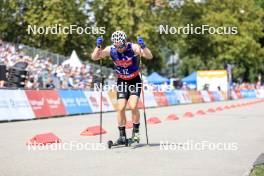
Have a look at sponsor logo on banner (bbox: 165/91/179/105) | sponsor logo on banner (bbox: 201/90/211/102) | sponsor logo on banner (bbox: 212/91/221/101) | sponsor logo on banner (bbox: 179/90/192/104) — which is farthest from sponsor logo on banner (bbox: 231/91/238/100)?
sponsor logo on banner (bbox: 165/91/179/105)

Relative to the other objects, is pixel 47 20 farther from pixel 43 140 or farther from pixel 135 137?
pixel 135 137

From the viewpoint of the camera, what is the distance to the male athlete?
11.3 metres

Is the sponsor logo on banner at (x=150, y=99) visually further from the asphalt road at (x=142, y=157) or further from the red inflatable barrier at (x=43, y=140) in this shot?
the red inflatable barrier at (x=43, y=140)

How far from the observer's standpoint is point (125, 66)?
11.6m

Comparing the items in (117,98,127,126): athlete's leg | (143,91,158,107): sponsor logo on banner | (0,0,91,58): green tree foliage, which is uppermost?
(0,0,91,58): green tree foliage

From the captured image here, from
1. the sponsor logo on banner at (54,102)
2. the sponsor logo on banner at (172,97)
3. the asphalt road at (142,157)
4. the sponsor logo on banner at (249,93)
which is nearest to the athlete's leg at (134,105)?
the asphalt road at (142,157)

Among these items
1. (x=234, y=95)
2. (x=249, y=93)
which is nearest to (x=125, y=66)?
(x=234, y=95)

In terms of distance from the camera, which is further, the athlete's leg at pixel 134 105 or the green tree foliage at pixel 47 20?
the green tree foliage at pixel 47 20

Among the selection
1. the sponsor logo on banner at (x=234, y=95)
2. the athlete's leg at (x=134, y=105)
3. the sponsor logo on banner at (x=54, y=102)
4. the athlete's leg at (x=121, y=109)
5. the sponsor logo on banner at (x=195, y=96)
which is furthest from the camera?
the sponsor logo on banner at (x=234, y=95)

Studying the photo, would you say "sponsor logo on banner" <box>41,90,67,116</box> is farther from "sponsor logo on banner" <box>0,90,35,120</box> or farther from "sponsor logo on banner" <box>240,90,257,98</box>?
"sponsor logo on banner" <box>240,90,257,98</box>

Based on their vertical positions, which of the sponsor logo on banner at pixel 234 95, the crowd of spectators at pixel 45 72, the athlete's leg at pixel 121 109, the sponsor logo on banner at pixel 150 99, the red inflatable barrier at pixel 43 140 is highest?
the crowd of spectators at pixel 45 72

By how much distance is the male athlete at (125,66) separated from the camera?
37.2 feet

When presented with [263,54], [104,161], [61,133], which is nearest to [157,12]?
[263,54]

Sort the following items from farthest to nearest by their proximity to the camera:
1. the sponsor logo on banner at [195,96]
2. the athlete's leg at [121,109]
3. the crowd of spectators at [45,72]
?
1. the sponsor logo on banner at [195,96]
2. the crowd of spectators at [45,72]
3. the athlete's leg at [121,109]
